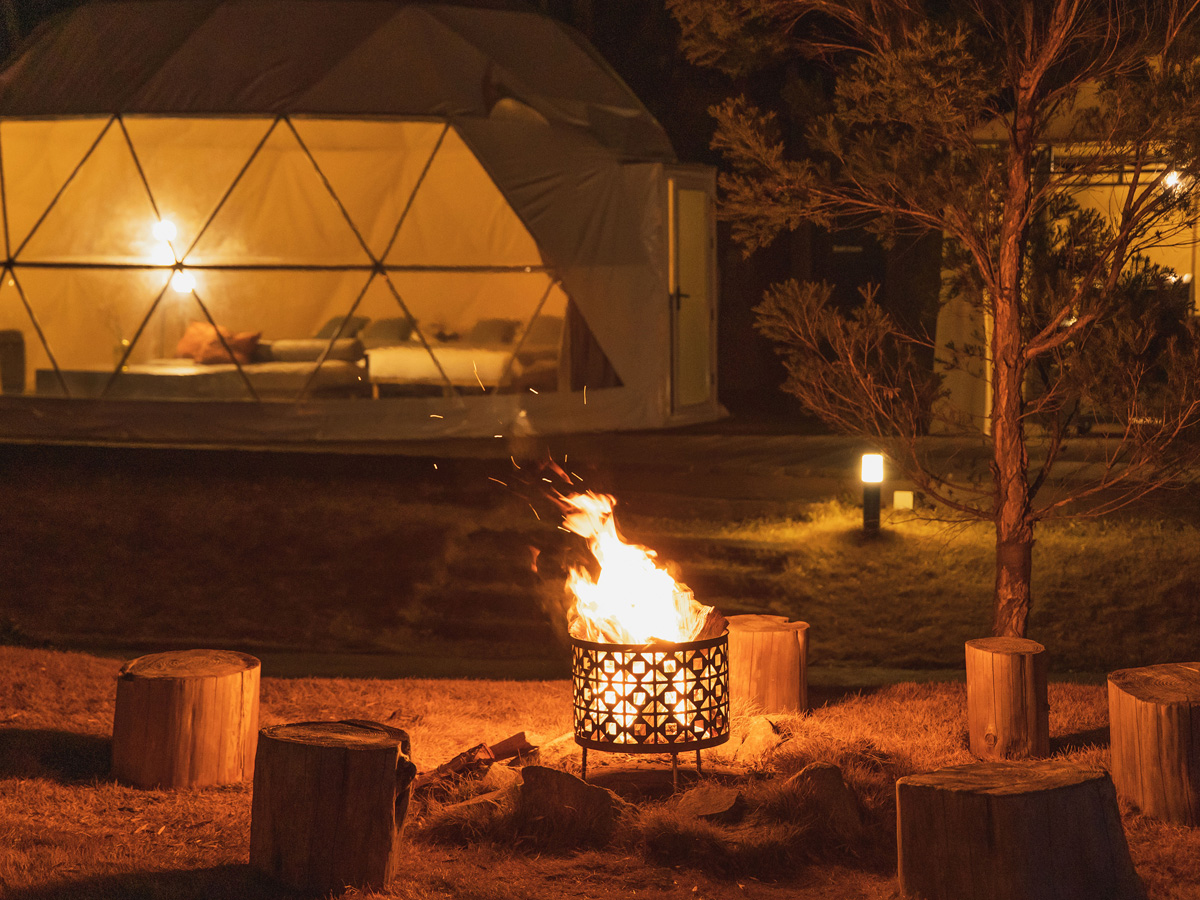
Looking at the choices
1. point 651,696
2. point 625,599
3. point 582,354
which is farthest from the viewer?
point 582,354

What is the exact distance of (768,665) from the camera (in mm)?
5266

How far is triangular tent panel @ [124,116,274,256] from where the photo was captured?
12305mm

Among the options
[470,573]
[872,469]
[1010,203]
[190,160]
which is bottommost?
[470,573]

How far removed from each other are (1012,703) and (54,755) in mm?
3227

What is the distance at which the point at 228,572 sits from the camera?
8.22 m

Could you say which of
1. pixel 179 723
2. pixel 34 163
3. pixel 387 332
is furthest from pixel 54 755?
pixel 34 163

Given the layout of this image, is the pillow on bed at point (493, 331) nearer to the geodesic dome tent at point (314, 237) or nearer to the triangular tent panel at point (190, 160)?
the geodesic dome tent at point (314, 237)

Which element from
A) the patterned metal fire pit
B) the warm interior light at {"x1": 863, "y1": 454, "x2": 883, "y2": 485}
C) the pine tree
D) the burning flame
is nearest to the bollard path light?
the warm interior light at {"x1": 863, "y1": 454, "x2": 883, "y2": 485}

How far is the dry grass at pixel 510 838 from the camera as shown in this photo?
3629 mm

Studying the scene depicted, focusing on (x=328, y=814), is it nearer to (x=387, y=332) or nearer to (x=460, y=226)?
(x=387, y=332)

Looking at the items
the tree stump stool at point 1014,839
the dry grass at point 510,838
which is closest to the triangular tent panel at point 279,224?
the dry grass at point 510,838

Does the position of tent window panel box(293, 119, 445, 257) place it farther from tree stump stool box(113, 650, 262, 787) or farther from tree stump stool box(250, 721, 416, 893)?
tree stump stool box(250, 721, 416, 893)

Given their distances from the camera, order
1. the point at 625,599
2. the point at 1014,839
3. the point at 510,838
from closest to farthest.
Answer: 1. the point at 1014,839
2. the point at 510,838
3. the point at 625,599

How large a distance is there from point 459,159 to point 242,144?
192cm
